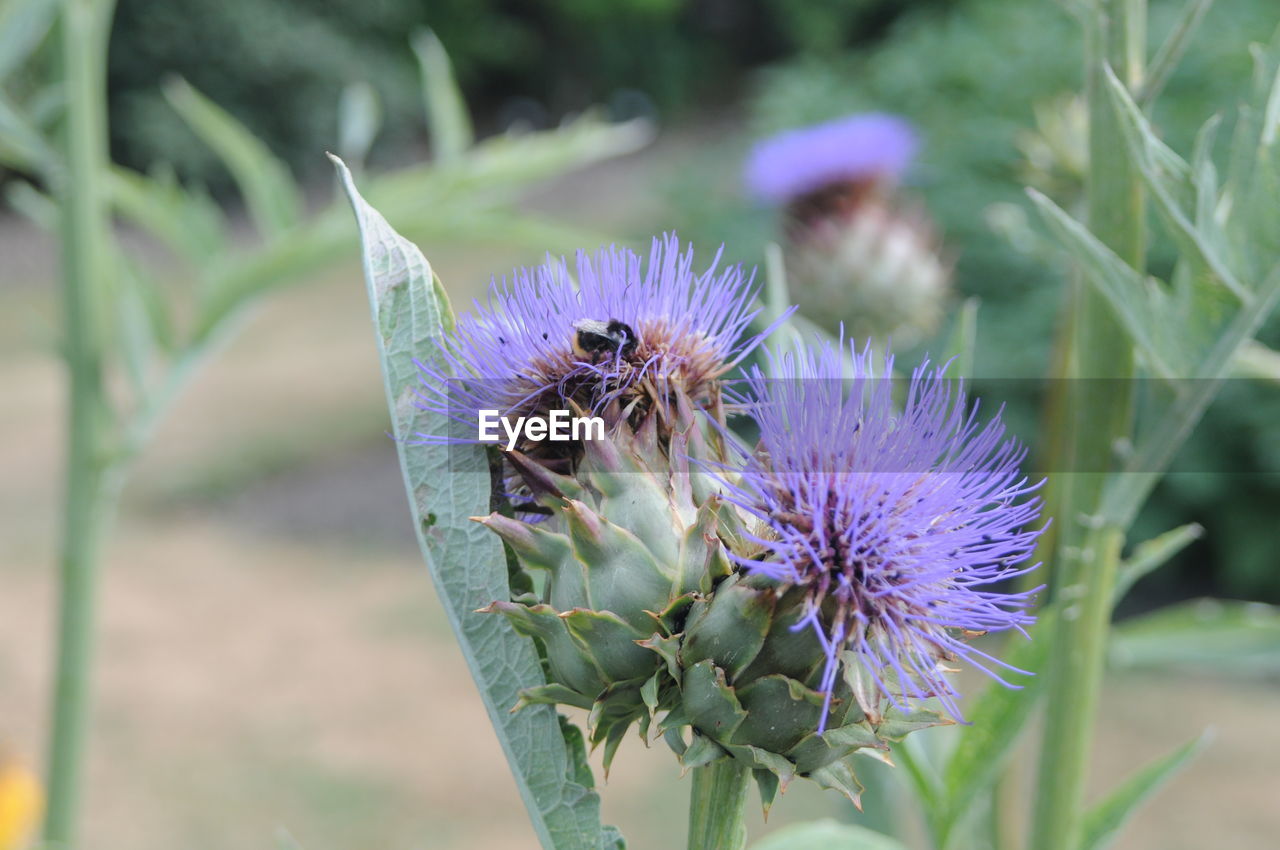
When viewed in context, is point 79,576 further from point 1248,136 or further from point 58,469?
point 58,469

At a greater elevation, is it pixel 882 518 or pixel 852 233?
pixel 852 233

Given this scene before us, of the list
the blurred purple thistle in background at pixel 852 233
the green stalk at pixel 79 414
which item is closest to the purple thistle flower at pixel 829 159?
the blurred purple thistle in background at pixel 852 233

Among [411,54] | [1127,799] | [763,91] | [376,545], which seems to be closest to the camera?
[1127,799]

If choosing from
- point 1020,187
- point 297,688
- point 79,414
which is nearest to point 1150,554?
point 79,414

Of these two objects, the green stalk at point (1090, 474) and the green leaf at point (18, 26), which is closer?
the green stalk at point (1090, 474)

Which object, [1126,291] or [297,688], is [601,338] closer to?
[1126,291]

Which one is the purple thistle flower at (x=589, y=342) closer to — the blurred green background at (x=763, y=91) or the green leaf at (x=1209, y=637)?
the blurred green background at (x=763, y=91)

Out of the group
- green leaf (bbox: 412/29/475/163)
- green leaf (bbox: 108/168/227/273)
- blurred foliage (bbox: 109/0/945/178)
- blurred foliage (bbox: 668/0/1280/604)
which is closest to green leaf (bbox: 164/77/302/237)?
green leaf (bbox: 108/168/227/273)
